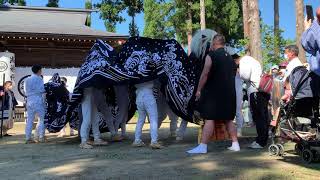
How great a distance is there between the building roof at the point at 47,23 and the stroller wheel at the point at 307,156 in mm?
12969

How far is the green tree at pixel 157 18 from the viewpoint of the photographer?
37906mm

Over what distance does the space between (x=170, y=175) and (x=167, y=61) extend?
338cm

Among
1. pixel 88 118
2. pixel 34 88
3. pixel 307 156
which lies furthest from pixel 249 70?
pixel 34 88

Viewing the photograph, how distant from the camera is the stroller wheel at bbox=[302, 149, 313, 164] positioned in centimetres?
609

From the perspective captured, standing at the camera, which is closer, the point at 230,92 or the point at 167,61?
the point at 230,92

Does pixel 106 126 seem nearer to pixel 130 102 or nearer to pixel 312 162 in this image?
pixel 130 102

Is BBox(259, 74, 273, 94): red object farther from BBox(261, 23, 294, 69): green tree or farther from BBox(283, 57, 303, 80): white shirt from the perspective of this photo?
BBox(261, 23, 294, 69): green tree

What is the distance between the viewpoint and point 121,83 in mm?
8289

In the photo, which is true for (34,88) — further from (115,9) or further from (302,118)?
(115,9)

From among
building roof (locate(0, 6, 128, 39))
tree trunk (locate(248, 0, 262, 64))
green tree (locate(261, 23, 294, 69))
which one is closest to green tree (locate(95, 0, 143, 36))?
building roof (locate(0, 6, 128, 39))

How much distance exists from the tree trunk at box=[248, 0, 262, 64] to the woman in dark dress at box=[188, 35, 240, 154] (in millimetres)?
7685

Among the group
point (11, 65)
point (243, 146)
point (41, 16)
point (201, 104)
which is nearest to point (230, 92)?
point (201, 104)

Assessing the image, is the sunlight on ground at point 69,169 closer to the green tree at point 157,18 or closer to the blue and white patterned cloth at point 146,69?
the blue and white patterned cloth at point 146,69

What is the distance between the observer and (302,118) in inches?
253
